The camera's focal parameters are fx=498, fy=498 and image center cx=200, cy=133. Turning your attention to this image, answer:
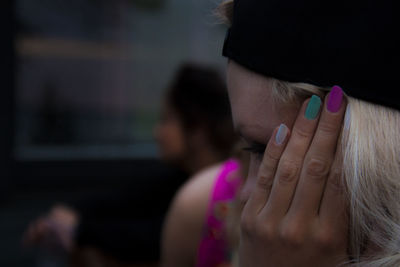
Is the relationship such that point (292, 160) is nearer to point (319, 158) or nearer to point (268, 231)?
point (319, 158)

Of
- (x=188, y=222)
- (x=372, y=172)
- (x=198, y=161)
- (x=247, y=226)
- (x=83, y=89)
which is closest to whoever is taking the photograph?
(x=372, y=172)

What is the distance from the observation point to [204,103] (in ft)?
10.6

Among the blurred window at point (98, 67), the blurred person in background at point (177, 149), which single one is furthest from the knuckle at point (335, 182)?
the blurred window at point (98, 67)

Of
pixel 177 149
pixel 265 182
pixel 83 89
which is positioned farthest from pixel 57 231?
pixel 83 89

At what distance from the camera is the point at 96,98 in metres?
9.09

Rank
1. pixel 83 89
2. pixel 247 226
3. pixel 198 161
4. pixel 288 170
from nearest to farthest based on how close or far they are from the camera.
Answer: pixel 288 170 < pixel 247 226 < pixel 198 161 < pixel 83 89

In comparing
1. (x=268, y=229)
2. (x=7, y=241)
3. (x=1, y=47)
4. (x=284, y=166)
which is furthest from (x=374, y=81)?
(x=1, y=47)

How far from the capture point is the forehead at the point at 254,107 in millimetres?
1062

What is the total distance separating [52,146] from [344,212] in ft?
26.2

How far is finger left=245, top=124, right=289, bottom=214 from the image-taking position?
1.06 metres

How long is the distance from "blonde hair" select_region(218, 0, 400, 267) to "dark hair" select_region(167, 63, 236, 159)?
215 centimetres

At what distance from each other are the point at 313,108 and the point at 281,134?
0.09m

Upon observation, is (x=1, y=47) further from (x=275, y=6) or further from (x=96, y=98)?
(x=275, y=6)

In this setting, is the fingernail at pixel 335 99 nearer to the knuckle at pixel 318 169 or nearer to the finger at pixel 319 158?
the finger at pixel 319 158
